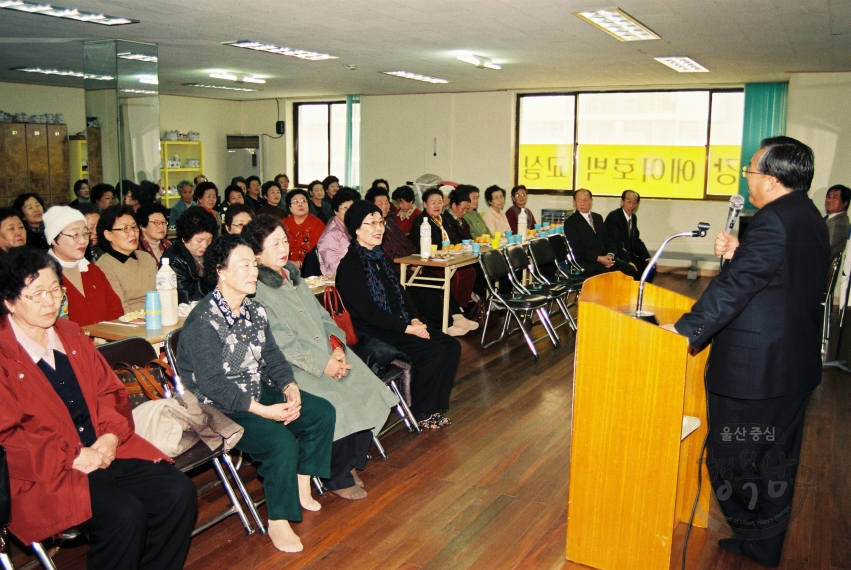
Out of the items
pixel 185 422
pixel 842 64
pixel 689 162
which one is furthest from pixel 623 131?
pixel 185 422

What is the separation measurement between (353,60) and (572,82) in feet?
12.9

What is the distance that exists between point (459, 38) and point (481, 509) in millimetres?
5284

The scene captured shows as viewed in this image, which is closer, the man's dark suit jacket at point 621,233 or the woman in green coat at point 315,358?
the woman in green coat at point 315,358

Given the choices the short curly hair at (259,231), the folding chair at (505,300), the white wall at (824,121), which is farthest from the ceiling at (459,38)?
the short curly hair at (259,231)

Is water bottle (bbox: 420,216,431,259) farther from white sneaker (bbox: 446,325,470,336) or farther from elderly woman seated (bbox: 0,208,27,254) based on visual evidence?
elderly woman seated (bbox: 0,208,27,254)

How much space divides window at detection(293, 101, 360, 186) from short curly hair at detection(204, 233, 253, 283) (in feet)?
38.3

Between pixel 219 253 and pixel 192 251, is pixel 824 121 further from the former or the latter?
pixel 219 253

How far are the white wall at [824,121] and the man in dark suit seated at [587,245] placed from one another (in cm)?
353

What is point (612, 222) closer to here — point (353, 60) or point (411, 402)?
point (353, 60)

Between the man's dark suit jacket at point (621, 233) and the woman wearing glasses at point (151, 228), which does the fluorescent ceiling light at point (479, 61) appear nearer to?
the man's dark suit jacket at point (621, 233)

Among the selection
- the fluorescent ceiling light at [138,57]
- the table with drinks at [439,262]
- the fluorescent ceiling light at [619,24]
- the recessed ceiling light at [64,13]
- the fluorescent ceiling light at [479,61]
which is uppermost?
the fluorescent ceiling light at [479,61]

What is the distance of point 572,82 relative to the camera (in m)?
11.8

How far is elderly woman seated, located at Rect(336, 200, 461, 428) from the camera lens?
4668mm

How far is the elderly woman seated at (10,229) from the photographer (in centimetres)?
510
